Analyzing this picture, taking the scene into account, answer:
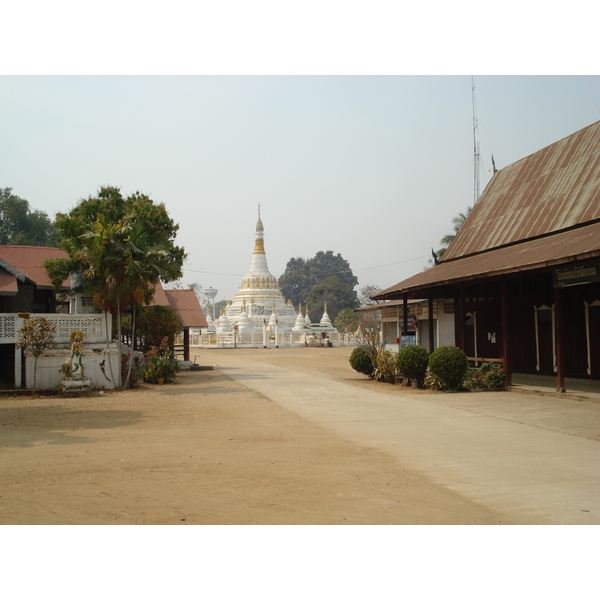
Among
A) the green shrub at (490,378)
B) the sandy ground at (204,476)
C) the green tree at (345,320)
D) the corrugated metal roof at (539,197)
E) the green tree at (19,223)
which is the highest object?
the green tree at (19,223)

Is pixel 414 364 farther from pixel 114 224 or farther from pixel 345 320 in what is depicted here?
pixel 345 320

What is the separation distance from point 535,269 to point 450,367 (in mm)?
3402

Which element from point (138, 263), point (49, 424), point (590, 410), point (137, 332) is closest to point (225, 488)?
point (49, 424)

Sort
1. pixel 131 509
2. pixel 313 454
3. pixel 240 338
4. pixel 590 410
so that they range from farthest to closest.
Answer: pixel 240 338
pixel 590 410
pixel 313 454
pixel 131 509

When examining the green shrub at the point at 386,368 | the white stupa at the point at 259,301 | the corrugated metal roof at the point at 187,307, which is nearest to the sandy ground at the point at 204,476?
the green shrub at the point at 386,368

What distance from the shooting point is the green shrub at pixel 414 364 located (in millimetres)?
16328

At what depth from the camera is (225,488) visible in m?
6.02

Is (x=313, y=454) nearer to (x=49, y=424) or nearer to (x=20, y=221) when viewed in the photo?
(x=49, y=424)

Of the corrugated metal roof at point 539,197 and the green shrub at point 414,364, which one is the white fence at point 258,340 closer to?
the corrugated metal roof at point 539,197

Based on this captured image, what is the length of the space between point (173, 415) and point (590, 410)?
320 inches

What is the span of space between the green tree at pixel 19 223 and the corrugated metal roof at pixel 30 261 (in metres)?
29.2

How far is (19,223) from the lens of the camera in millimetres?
51312

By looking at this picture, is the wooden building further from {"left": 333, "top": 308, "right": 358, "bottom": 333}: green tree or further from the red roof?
{"left": 333, "top": 308, "right": 358, "bottom": 333}: green tree

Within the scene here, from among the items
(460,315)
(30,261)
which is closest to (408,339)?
(460,315)
